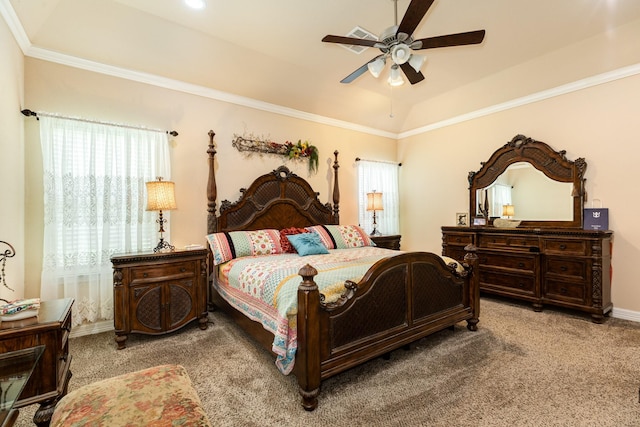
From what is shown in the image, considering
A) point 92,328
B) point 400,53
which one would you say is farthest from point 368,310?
point 92,328

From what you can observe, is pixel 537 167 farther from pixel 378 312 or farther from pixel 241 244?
pixel 241 244

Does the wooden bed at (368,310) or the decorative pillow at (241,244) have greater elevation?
the decorative pillow at (241,244)

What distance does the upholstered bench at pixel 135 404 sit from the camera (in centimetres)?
111

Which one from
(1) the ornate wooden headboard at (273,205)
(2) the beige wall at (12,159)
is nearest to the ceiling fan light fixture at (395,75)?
(1) the ornate wooden headboard at (273,205)

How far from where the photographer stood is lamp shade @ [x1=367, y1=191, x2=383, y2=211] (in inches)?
196

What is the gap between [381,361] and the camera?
96.7 inches

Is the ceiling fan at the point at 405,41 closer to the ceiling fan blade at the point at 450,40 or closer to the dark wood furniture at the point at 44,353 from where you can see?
the ceiling fan blade at the point at 450,40

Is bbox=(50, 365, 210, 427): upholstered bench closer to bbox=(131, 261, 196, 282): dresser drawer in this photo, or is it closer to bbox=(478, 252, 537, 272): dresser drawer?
bbox=(131, 261, 196, 282): dresser drawer

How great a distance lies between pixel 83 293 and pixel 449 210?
5.23 meters

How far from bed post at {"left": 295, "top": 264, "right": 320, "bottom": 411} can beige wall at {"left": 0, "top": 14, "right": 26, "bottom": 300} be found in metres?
2.38

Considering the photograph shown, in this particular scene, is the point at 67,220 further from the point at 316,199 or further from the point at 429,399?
the point at 429,399

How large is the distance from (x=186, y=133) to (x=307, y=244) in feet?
6.80

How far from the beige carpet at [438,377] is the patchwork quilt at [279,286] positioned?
1.10ft

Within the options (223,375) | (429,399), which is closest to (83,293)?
(223,375)
